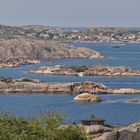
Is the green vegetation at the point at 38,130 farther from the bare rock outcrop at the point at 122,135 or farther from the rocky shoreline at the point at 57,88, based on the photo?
the rocky shoreline at the point at 57,88

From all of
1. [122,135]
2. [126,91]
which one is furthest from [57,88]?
[122,135]

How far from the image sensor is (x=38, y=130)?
4419cm

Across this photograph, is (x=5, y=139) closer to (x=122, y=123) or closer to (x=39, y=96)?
(x=122, y=123)

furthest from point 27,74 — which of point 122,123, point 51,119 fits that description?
point 51,119

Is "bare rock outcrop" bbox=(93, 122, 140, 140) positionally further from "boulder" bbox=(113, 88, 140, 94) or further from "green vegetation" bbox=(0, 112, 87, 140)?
"boulder" bbox=(113, 88, 140, 94)

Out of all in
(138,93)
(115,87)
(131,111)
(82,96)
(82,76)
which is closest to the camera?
(131,111)

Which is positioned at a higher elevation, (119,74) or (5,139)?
(5,139)

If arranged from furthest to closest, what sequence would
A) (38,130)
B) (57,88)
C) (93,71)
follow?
(93,71) → (57,88) → (38,130)

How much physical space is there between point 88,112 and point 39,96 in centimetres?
2208

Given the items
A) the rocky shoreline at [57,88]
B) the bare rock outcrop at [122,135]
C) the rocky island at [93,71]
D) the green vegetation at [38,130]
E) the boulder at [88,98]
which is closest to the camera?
the green vegetation at [38,130]

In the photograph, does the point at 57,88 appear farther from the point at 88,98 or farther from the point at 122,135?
the point at 122,135

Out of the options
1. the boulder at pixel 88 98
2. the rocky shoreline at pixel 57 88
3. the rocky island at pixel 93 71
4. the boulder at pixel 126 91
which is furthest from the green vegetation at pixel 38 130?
the rocky island at pixel 93 71

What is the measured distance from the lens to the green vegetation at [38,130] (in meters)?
42.5

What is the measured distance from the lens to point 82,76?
159000 mm
